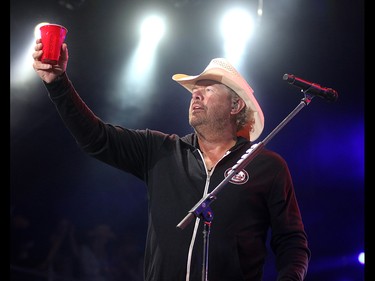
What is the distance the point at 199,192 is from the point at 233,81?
771 millimetres

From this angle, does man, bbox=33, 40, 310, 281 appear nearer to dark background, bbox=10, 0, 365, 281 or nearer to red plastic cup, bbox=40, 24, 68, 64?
red plastic cup, bbox=40, 24, 68, 64

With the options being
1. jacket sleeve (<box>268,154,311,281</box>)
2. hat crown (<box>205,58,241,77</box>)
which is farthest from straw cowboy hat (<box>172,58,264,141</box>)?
jacket sleeve (<box>268,154,311,281</box>)

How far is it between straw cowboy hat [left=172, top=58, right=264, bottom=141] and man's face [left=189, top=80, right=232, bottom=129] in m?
0.05

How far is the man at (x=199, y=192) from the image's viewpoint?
2.46 m

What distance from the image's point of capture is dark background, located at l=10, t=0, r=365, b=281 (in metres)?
4.82

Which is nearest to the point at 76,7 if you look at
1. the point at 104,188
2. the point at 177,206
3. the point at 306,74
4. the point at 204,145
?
the point at 104,188

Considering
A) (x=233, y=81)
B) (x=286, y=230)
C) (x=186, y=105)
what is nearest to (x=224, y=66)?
(x=233, y=81)

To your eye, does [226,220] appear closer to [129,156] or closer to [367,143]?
[129,156]

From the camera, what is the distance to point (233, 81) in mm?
3025

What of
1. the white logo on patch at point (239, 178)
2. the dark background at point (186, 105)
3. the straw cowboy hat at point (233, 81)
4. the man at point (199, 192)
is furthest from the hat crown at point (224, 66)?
the dark background at point (186, 105)

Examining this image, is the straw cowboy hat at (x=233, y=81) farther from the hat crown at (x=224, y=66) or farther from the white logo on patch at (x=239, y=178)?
the white logo on patch at (x=239, y=178)

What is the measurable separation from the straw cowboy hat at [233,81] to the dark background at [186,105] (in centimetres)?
150

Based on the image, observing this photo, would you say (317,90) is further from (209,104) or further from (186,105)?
(186,105)

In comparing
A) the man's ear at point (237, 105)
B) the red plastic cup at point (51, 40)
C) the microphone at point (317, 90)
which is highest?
the red plastic cup at point (51, 40)
